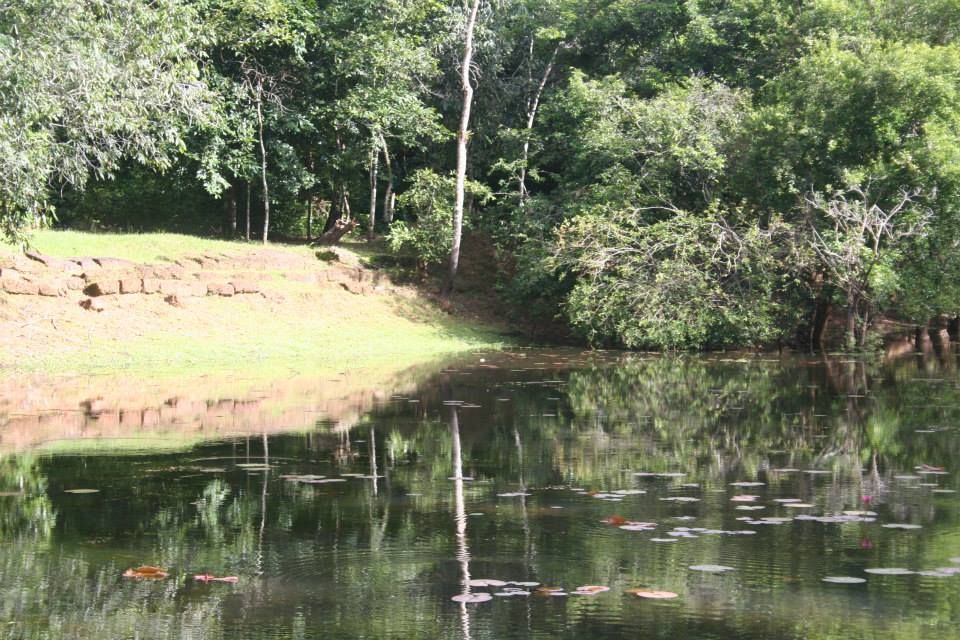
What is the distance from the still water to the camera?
5.37 m

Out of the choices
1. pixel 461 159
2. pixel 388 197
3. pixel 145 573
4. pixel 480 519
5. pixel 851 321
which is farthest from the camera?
pixel 388 197

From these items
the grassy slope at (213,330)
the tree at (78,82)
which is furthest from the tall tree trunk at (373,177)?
the tree at (78,82)

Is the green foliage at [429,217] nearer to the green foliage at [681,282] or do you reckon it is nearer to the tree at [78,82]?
the green foliage at [681,282]

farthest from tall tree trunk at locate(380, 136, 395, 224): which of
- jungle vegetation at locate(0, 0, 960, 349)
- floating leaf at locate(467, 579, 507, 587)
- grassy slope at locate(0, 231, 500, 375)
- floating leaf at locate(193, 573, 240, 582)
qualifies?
floating leaf at locate(467, 579, 507, 587)

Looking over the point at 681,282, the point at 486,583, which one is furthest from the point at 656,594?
the point at 681,282

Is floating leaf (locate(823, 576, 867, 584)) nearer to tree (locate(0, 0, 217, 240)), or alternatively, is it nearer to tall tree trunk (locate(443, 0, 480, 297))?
tree (locate(0, 0, 217, 240))

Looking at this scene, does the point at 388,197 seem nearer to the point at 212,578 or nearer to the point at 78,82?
the point at 78,82

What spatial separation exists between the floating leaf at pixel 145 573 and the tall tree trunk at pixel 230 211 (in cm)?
2535

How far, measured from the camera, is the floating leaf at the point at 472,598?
5602 mm

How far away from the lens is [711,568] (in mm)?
6156

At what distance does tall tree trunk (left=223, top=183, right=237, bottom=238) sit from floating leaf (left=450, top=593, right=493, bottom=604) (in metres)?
26.2

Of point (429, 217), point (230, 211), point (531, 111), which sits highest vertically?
point (531, 111)

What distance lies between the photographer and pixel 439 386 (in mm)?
17391

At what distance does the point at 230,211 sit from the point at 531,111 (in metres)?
9.59
